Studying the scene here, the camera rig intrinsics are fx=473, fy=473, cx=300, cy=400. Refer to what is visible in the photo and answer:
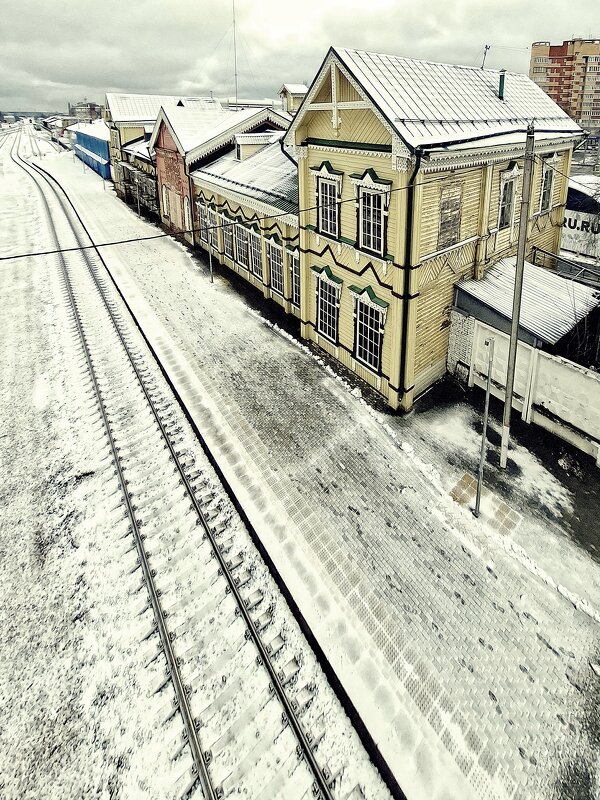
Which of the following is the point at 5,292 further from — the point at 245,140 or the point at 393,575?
the point at 393,575

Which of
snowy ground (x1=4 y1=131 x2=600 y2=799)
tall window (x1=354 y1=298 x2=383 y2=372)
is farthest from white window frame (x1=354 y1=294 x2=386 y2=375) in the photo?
snowy ground (x1=4 y1=131 x2=600 y2=799)

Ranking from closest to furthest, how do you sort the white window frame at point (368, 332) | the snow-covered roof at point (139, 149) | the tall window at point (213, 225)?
the white window frame at point (368, 332) → the tall window at point (213, 225) → the snow-covered roof at point (139, 149)

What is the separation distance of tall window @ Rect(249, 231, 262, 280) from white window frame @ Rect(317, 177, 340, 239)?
7220mm

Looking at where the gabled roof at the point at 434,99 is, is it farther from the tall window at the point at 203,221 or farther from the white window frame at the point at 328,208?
the tall window at the point at 203,221

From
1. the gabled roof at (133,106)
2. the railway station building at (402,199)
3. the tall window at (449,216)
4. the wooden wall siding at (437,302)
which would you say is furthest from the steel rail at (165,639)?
the gabled roof at (133,106)

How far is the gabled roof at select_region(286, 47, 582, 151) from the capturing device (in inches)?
537

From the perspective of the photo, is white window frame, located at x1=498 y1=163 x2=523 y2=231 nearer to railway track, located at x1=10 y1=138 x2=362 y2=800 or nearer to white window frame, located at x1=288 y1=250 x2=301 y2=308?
white window frame, located at x1=288 y1=250 x2=301 y2=308

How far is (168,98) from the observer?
56.6 metres

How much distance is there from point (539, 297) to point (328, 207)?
810 cm

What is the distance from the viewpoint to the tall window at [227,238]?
27998 millimetres

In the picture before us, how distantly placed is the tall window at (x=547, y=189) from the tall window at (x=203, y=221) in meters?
19.6

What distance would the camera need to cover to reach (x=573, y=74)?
104938 millimetres

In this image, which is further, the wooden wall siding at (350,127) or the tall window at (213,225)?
the tall window at (213,225)

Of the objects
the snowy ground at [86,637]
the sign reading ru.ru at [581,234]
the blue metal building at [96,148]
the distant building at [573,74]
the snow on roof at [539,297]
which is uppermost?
the distant building at [573,74]
